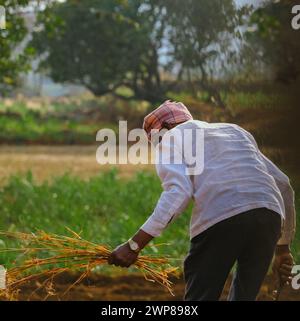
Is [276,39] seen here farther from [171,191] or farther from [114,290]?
[114,290]

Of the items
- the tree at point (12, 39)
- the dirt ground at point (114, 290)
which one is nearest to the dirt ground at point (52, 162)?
the tree at point (12, 39)

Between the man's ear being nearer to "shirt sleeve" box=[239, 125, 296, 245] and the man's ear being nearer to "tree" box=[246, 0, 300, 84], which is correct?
"shirt sleeve" box=[239, 125, 296, 245]

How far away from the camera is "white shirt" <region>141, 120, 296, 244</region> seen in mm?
3156

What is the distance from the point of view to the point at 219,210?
324 cm

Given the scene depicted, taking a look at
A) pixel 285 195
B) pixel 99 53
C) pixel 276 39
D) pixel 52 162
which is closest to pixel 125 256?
pixel 285 195

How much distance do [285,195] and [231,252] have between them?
44cm

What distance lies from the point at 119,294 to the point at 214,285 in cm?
Result: 282

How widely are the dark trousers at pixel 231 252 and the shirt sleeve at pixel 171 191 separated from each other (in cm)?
19

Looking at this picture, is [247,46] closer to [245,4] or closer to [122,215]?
[245,4]

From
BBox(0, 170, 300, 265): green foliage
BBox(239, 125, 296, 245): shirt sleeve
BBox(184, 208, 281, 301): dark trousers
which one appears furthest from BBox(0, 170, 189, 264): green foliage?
BBox(184, 208, 281, 301): dark trousers

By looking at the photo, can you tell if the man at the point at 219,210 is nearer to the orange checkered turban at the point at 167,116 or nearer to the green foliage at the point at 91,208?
the orange checkered turban at the point at 167,116

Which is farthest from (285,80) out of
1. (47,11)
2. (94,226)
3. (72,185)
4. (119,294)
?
(72,185)

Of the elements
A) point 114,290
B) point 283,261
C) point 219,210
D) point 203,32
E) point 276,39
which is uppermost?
point 203,32

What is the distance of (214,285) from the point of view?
329 cm
